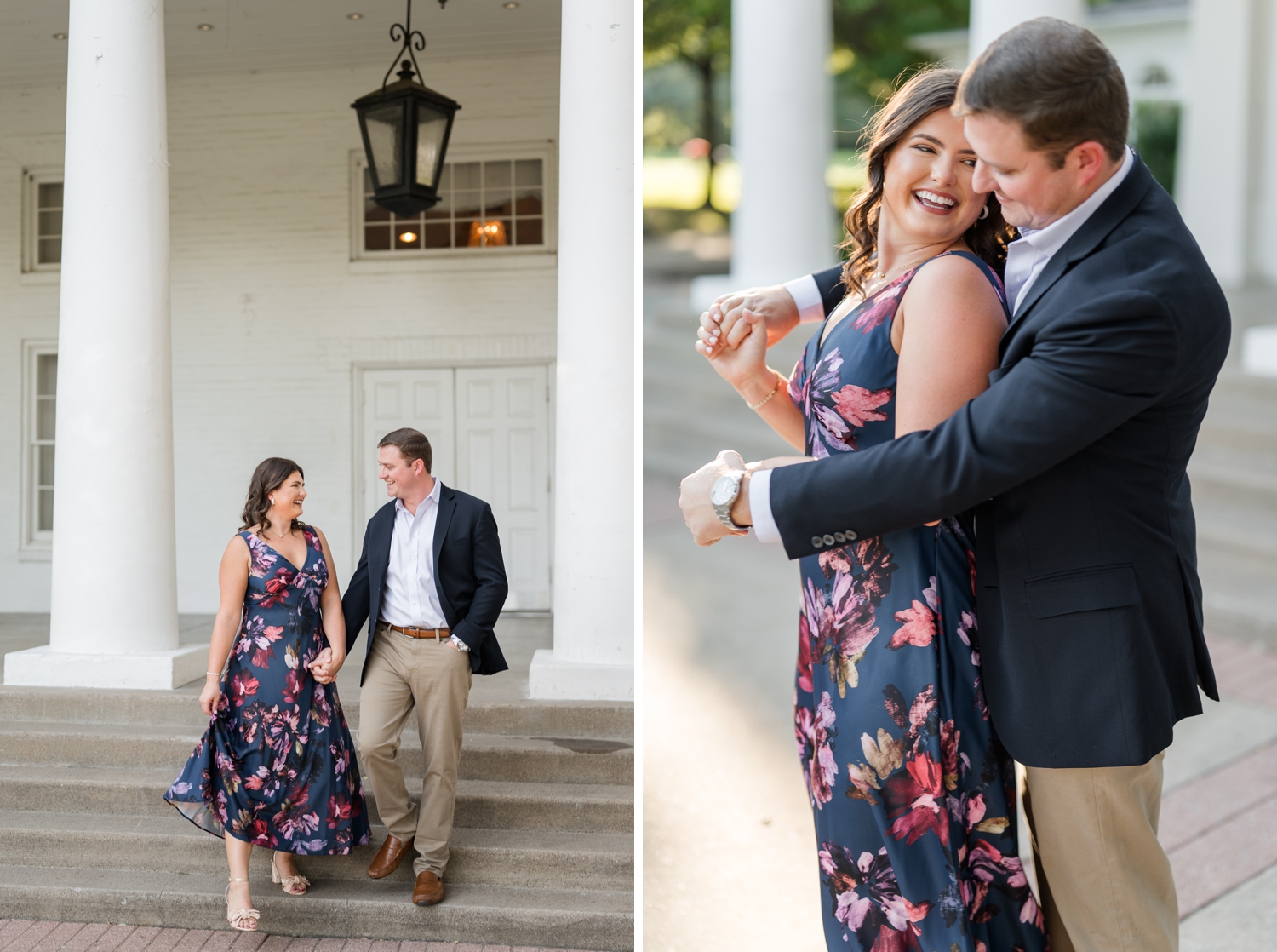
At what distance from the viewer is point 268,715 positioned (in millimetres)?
4066

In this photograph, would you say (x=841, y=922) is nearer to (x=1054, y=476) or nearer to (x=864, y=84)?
(x=1054, y=476)

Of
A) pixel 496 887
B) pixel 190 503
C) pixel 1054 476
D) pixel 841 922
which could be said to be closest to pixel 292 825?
pixel 496 887

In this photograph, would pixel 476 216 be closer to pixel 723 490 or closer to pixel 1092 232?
pixel 723 490

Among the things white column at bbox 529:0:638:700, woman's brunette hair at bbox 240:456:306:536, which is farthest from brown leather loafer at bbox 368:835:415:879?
woman's brunette hair at bbox 240:456:306:536

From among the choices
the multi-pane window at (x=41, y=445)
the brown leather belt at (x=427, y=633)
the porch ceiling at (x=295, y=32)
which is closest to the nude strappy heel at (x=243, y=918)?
the brown leather belt at (x=427, y=633)

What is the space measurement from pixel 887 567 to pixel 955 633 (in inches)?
6.0

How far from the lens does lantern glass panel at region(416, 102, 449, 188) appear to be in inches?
240

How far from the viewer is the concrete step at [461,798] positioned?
4730 millimetres

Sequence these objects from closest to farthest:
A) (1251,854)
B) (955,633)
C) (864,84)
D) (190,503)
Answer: (955,633), (1251,854), (190,503), (864,84)

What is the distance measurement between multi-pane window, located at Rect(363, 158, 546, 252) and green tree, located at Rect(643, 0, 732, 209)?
857cm

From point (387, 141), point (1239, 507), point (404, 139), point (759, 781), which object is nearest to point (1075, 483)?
point (759, 781)

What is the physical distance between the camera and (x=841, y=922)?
1872mm

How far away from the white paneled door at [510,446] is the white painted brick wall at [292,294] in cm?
26

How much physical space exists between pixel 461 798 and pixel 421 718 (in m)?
0.70
